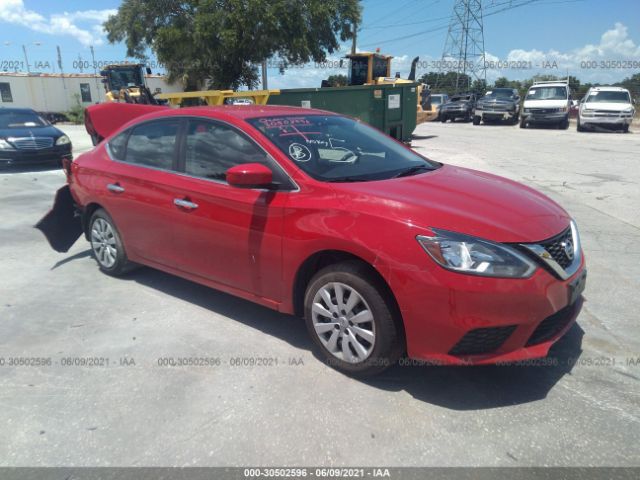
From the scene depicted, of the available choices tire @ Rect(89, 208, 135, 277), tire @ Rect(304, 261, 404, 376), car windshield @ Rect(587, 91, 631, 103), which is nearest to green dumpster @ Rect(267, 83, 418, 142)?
tire @ Rect(89, 208, 135, 277)

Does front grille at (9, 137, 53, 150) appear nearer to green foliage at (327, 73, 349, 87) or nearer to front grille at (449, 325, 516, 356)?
green foliage at (327, 73, 349, 87)

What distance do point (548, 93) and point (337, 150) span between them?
24201mm

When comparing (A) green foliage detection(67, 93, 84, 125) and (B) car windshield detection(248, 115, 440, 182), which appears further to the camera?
(A) green foliage detection(67, 93, 84, 125)

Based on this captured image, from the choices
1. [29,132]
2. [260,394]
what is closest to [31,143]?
[29,132]

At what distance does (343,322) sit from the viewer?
10.2 feet

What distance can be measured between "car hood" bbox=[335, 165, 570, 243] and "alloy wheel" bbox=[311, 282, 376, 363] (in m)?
0.54

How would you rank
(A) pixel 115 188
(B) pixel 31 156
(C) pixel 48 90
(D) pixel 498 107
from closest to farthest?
(A) pixel 115 188 < (B) pixel 31 156 < (D) pixel 498 107 < (C) pixel 48 90

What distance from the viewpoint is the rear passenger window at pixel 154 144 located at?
416 cm

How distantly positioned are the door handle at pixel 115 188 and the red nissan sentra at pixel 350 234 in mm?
24

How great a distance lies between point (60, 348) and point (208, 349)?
107 cm

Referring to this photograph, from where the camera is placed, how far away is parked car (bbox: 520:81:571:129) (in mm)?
23453

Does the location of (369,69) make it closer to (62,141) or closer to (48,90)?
(62,141)

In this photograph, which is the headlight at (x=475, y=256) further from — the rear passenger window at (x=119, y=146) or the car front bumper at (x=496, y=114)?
the car front bumper at (x=496, y=114)

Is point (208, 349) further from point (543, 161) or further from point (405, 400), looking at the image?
point (543, 161)
